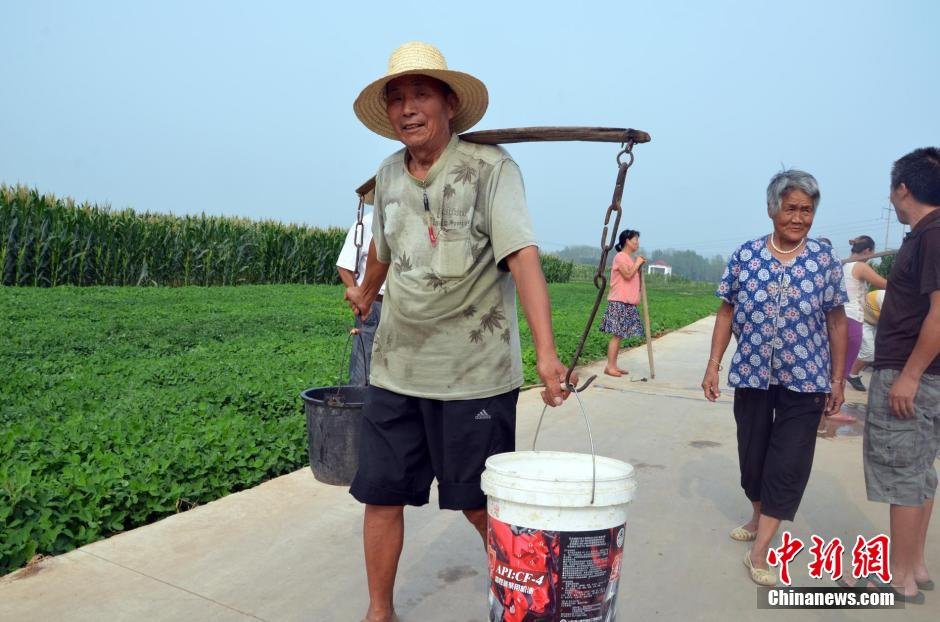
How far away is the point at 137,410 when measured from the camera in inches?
222

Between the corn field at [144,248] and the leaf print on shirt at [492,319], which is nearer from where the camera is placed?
the leaf print on shirt at [492,319]

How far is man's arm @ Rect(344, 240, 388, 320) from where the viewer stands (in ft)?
10.9

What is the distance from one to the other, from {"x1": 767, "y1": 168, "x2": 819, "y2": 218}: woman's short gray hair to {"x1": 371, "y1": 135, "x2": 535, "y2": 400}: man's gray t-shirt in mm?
1537

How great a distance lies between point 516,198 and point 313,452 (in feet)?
4.95

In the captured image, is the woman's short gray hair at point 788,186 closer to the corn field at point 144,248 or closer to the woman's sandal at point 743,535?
the woman's sandal at point 743,535

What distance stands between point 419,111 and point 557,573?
1577 millimetres

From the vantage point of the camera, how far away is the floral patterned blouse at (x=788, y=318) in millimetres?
3680

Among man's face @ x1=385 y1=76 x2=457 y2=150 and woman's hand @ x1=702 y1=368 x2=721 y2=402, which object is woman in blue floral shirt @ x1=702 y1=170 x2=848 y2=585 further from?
man's face @ x1=385 y1=76 x2=457 y2=150

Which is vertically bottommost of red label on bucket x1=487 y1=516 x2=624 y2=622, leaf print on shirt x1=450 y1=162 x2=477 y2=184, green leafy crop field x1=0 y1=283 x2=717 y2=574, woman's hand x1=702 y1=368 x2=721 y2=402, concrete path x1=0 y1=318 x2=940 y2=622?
concrete path x1=0 y1=318 x2=940 y2=622

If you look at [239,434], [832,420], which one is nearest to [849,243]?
[832,420]

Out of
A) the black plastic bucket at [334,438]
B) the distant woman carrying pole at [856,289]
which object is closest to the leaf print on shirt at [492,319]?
the black plastic bucket at [334,438]

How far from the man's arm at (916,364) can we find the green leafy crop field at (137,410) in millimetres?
2320

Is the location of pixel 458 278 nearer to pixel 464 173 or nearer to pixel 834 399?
pixel 464 173

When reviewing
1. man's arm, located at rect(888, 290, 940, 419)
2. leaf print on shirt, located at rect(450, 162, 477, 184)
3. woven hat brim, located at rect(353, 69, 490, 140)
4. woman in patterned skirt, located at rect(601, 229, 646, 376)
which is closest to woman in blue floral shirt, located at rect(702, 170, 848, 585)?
man's arm, located at rect(888, 290, 940, 419)
